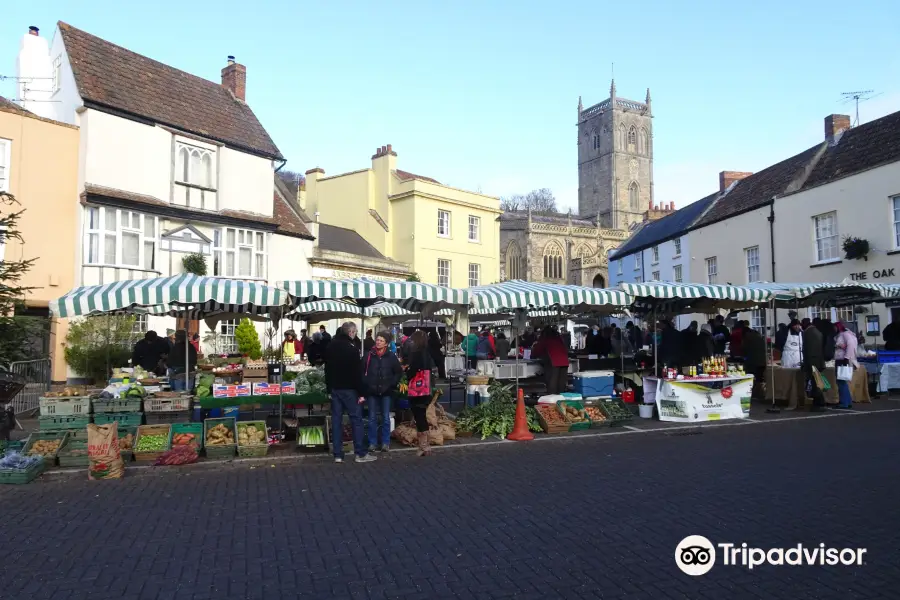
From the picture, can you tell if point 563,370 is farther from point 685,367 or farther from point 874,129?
point 874,129

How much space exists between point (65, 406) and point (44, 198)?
37.7ft

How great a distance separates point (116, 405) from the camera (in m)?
9.52

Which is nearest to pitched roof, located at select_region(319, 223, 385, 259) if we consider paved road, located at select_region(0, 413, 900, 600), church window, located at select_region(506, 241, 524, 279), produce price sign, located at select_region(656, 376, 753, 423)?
produce price sign, located at select_region(656, 376, 753, 423)

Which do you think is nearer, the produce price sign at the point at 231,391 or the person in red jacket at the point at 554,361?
the produce price sign at the point at 231,391

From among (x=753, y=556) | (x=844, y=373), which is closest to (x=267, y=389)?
(x=753, y=556)

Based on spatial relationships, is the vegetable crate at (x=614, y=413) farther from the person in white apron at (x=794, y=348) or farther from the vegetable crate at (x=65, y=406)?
the vegetable crate at (x=65, y=406)

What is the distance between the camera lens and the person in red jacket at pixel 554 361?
1270 centimetres

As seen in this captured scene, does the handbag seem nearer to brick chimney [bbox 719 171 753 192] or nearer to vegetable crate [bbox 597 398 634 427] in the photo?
vegetable crate [bbox 597 398 634 427]

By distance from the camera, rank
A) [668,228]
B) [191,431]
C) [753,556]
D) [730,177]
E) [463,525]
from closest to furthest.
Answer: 1. [753,556]
2. [463,525]
3. [191,431]
4. [730,177]
5. [668,228]

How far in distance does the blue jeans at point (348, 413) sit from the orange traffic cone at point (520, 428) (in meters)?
2.67

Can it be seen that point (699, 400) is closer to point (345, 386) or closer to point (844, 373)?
point (844, 373)

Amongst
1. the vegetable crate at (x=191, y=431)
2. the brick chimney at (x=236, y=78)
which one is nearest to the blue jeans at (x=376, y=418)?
the vegetable crate at (x=191, y=431)

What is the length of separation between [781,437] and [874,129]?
17.5 m

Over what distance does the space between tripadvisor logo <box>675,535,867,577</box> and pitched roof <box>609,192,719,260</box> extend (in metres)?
27.7
